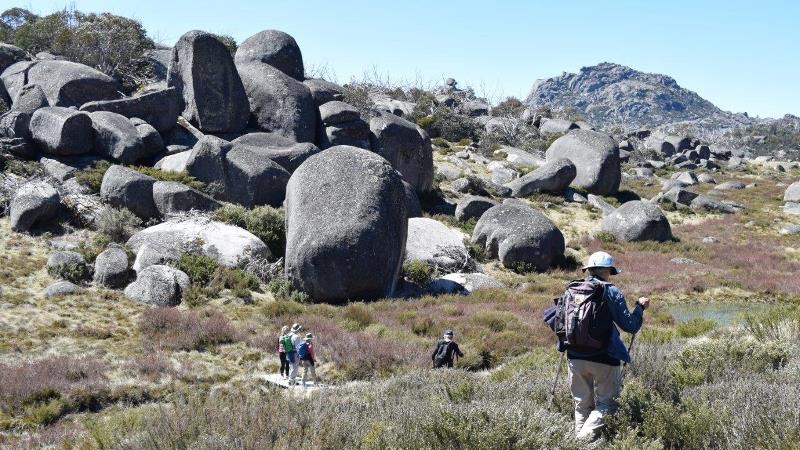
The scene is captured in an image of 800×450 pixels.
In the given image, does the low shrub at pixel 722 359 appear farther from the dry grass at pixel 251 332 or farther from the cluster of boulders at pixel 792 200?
the cluster of boulders at pixel 792 200

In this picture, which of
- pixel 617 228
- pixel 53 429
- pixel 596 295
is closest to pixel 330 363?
pixel 53 429

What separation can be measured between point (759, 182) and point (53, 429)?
61.0 metres

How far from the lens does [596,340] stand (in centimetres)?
634

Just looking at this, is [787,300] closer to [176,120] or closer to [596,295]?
[596,295]

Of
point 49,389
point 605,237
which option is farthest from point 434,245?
point 49,389

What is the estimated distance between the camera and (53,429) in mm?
10070

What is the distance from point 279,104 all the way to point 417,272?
12.1 metres

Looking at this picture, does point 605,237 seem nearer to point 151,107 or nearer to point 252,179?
point 252,179

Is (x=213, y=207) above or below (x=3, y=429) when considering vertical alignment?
above

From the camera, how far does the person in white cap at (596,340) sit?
6336mm

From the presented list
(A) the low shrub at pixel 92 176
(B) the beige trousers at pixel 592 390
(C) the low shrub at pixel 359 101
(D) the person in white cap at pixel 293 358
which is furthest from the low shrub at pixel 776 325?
(C) the low shrub at pixel 359 101

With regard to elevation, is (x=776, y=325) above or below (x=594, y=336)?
below

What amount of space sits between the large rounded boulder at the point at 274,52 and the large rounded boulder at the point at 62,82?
6618 millimetres

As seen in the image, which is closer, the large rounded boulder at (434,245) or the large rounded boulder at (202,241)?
the large rounded boulder at (202,241)
